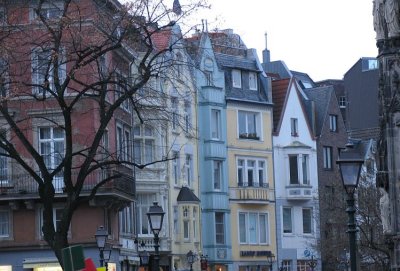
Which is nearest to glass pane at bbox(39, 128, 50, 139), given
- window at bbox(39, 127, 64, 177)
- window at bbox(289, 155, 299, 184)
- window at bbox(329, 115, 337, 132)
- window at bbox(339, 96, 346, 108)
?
window at bbox(39, 127, 64, 177)

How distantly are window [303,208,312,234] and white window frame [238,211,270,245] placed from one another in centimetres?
395

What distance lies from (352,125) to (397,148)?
72.4 m

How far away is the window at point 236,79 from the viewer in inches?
3120

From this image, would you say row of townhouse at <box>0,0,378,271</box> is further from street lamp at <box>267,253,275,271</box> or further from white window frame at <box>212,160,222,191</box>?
street lamp at <box>267,253,275,271</box>

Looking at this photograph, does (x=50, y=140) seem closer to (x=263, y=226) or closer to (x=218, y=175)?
(x=218, y=175)

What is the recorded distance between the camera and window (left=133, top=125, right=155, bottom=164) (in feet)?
211

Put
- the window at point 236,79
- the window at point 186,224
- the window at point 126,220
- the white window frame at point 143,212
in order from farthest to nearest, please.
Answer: the window at point 236,79 < the window at point 186,224 < the white window frame at point 143,212 < the window at point 126,220

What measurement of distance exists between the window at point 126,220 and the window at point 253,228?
16.0 meters

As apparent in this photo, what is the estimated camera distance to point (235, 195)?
78.1 m

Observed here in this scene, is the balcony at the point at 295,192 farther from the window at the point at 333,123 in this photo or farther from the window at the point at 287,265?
the window at the point at 333,123

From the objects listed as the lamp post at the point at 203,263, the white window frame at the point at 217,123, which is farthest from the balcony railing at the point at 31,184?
the white window frame at the point at 217,123

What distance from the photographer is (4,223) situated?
55.9 metres

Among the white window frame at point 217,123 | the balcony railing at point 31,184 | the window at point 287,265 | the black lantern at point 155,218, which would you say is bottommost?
the window at point 287,265

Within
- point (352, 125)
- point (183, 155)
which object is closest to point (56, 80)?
point (183, 155)
